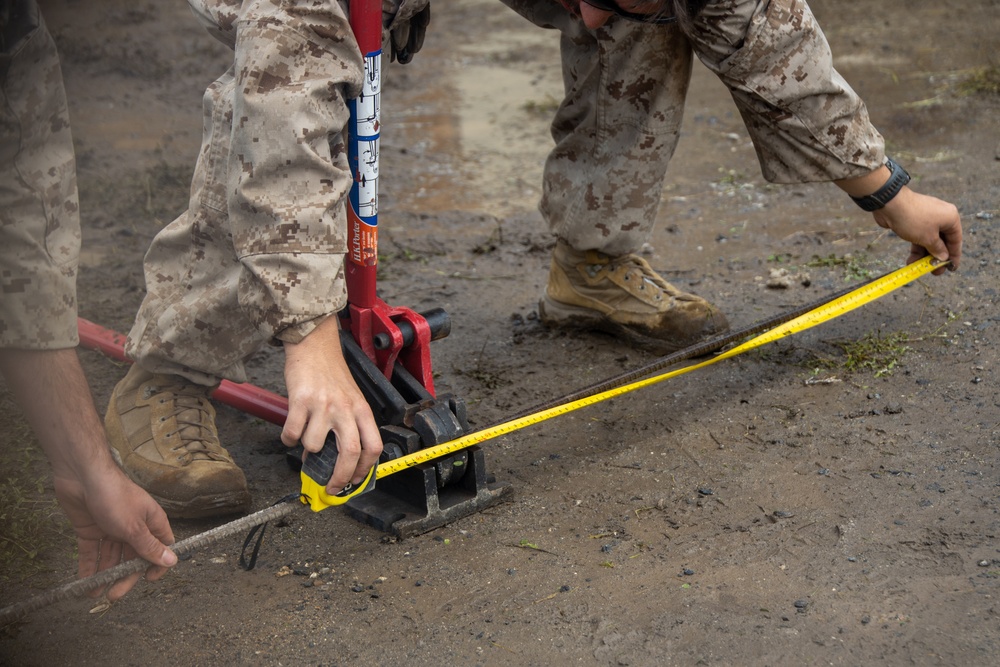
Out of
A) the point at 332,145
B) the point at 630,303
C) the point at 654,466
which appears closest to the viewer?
the point at 332,145

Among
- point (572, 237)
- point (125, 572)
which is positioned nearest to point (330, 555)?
point (125, 572)

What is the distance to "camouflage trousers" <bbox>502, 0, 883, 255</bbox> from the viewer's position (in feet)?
9.01

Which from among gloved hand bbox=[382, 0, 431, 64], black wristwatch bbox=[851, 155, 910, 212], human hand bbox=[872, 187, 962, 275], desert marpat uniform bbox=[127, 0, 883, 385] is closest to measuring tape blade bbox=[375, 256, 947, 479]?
human hand bbox=[872, 187, 962, 275]

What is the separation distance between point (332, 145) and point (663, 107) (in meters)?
1.22

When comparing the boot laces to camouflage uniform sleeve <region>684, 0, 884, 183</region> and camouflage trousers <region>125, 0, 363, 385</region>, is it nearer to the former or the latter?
camouflage trousers <region>125, 0, 363, 385</region>

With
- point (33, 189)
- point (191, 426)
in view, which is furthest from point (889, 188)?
point (33, 189)

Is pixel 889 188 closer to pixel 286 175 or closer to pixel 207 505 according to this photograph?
pixel 286 175

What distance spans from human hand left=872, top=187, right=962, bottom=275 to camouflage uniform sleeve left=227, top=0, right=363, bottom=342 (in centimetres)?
164

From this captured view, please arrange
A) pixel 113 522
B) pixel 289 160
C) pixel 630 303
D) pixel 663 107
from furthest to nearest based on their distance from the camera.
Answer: pixel 630 303
pixel 663 107
pixel 289 160
pixel 113 522

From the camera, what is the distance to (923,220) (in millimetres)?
3070

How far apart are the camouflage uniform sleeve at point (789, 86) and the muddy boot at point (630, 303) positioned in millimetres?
649

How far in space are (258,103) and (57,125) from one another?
42cm

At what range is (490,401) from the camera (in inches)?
130

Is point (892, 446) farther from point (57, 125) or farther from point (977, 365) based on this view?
point (57, 125)
